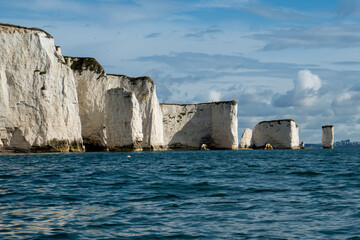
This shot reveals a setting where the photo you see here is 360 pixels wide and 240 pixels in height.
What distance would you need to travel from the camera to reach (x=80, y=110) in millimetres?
55375

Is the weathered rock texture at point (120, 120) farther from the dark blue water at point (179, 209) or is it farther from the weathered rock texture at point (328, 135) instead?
the weathered rock texture at point (328, 135)

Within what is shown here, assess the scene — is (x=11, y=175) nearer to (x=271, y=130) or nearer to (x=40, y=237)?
(x=40, y=237)

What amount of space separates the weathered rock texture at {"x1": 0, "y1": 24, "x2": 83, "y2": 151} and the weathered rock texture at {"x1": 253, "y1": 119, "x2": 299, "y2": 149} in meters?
54.2

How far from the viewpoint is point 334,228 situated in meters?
8.55

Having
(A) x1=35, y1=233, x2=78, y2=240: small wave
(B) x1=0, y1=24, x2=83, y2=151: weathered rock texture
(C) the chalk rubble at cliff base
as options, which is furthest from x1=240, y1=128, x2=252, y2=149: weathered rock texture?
(A) x1=35, y1=233, x2=78, y2=240: small wave

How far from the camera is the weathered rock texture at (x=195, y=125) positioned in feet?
263

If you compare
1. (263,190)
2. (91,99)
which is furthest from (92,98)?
(263,190)

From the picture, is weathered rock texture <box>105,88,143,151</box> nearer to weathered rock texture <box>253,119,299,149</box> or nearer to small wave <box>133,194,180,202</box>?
weathered rock texture <box>253,119,299,149</box>

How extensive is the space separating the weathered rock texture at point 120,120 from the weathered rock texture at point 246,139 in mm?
45709

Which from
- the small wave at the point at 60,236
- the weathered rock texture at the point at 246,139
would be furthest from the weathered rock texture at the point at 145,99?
the small wave at the point at 60,236

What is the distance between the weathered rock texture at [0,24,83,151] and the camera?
41344 mm

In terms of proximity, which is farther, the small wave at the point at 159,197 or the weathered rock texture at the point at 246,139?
the weathered rock texture at the point at 246,139

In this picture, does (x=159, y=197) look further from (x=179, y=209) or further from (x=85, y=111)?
(x=85, y=111)

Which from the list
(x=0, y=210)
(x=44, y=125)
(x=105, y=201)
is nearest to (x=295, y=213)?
(x=105, y=201)
